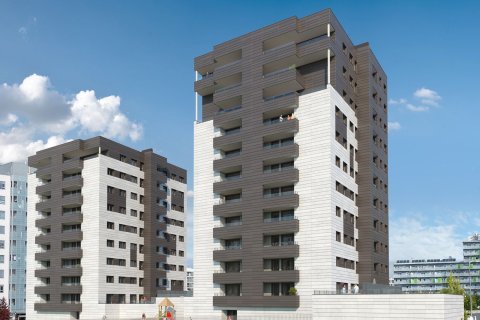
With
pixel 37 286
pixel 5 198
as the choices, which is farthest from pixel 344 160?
pixel 5 198

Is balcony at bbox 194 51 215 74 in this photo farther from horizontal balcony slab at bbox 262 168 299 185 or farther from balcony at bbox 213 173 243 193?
horizontal balcony slab at bbox 262 168 299 185

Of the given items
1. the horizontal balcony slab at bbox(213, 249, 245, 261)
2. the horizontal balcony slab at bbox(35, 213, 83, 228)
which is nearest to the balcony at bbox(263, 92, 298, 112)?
the horizontal balcony slab at bbox(213, 249, 245, 261)

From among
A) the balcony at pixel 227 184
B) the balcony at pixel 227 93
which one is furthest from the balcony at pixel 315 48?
the balcony at pixel 227 184

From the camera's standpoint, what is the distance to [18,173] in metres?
144

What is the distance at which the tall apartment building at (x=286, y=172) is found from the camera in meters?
73.8

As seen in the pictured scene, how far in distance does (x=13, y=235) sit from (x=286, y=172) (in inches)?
3587

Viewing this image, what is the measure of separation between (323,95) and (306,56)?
6.72 meters

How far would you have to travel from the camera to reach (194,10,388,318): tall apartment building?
7375cm

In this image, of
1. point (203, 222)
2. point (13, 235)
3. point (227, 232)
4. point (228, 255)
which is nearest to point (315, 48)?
point (227, 232)

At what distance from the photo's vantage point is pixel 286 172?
75.6 metres

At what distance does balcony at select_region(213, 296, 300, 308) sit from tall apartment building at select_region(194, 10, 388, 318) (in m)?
0.14

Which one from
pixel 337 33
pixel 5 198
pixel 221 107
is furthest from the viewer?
pixel 5 198

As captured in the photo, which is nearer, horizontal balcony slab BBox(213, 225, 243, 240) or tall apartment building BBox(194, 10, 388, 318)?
tall apartment building BBox(194, 10, 388, 318)

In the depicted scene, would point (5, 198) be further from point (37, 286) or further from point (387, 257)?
point (387, 257)
